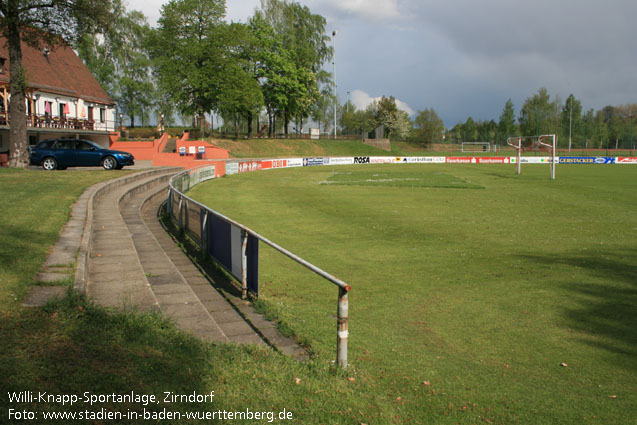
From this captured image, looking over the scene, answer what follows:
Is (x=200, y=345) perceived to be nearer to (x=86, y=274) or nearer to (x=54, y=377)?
(x=54, y=377)

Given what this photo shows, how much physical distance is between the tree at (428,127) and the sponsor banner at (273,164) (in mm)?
51862

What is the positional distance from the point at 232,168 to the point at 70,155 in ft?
51.3

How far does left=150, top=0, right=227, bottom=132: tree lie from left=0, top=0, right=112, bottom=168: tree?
119 feet

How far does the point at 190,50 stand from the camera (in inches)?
2472

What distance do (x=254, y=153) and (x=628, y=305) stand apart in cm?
6496

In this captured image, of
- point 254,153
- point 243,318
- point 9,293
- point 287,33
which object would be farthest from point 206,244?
point 287,33

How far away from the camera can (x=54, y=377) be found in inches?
168

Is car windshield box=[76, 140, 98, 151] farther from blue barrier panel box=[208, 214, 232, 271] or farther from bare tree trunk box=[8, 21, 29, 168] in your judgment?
blue barrier panel box=[208, 214, 232, 271]

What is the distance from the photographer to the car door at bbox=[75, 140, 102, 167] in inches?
1121

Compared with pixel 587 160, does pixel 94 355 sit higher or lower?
lower

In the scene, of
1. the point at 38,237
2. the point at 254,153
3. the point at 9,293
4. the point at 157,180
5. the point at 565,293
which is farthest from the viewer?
the point at 254,153

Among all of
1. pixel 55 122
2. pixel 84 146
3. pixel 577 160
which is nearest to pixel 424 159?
pixel 577 160

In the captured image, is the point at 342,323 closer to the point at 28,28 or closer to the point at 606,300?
the point at 606,300

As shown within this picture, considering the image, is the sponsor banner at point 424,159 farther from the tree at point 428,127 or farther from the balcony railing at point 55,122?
the balcony railing at point 55,122
